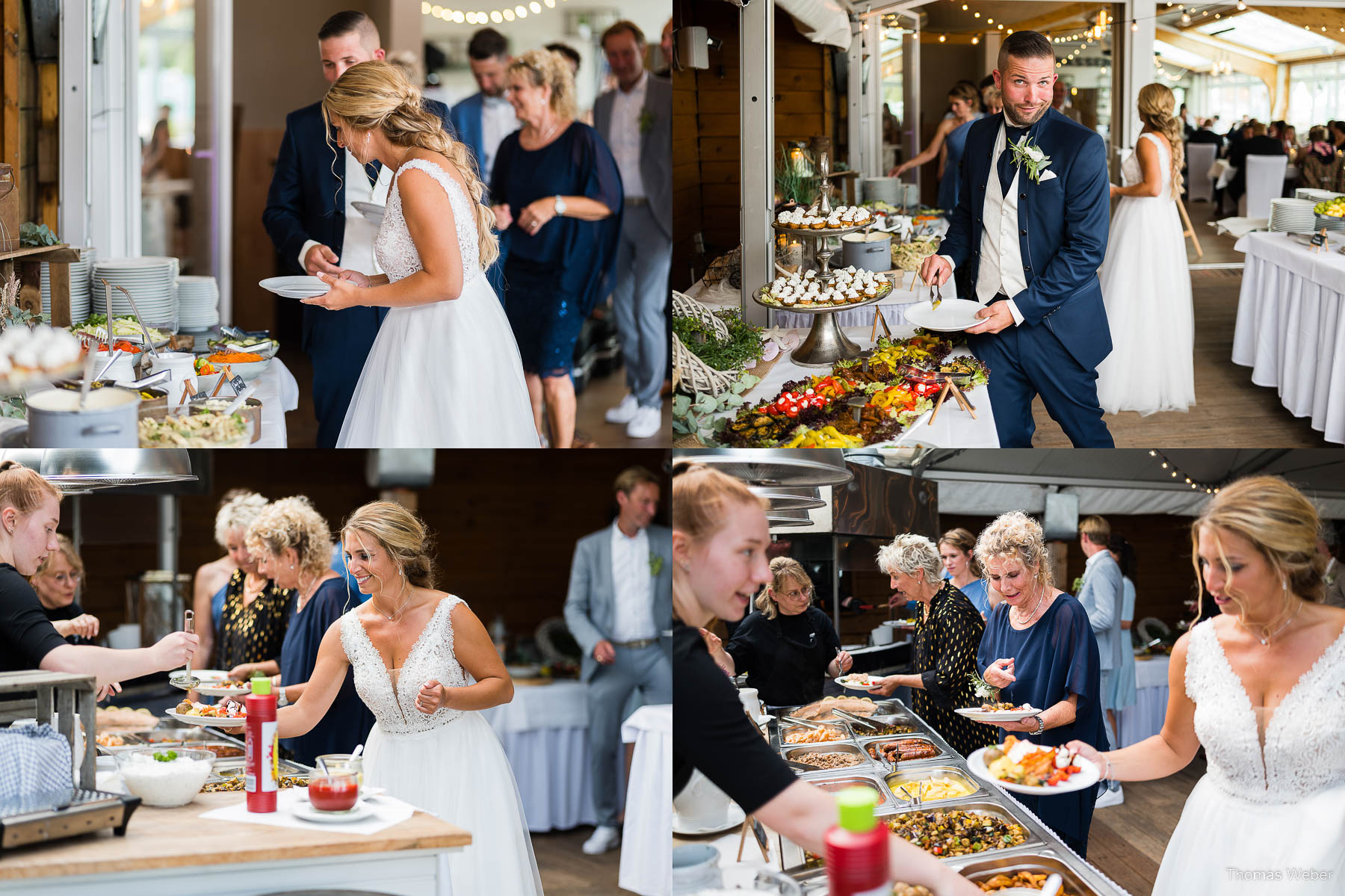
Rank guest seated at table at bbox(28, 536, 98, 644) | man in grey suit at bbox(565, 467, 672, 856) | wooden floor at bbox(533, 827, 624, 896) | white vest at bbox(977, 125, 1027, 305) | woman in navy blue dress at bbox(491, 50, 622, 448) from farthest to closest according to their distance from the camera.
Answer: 1. man in grey suit at bbox(565, 467, 672, 856)
2. wooden floor at bbox(533, 827, 624, 896)
3. guest seated at table at bbox(28, 536, 98, 644)
4. white vest at bbox(977, 125, 1027, 305)
5. woman in navy blue dress at bbox(491, 50, 622, 448)

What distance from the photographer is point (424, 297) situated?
11.6 feet

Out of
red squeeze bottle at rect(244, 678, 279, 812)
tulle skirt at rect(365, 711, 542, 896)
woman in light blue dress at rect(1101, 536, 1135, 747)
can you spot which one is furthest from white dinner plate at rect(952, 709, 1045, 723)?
red squeeze bottle at rect(244, 678, 279, 812)

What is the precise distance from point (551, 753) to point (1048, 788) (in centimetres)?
226

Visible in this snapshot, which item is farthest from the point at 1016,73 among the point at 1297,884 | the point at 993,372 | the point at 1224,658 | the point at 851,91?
the point at 1297,884

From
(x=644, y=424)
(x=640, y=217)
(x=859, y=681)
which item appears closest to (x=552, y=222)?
(x=640, y=217)

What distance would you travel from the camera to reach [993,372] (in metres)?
4.18

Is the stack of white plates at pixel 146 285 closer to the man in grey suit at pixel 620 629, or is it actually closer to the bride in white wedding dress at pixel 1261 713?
the man in grey suit at pixel 620 629

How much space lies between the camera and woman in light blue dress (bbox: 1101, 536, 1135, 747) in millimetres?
3605

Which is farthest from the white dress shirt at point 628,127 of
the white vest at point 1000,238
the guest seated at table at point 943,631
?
the guest seated at table at point 943,631

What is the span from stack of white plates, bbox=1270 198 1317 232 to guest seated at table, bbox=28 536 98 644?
4.45m

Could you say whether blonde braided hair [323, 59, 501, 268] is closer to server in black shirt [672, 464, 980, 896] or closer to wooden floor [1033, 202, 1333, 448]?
server in black shirt [672, 464, 980, 896]

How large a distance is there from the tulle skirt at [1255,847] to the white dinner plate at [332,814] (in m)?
2.18

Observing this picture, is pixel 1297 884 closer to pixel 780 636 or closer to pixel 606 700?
pixel 780 636

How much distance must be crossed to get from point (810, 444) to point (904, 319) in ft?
2.43
